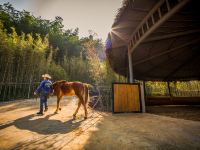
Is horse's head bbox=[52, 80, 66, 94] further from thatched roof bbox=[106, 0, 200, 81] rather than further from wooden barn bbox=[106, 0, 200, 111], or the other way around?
thatched roof bbox=[106, 0, 200, 81]

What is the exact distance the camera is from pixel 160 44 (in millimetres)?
8047

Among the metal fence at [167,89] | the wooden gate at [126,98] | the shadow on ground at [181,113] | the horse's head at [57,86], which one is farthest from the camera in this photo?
the metal fence at [167,89]

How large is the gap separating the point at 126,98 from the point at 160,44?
13.9 ft

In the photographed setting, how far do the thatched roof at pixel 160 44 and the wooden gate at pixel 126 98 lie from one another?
2.62m

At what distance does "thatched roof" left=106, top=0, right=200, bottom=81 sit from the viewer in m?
5.21

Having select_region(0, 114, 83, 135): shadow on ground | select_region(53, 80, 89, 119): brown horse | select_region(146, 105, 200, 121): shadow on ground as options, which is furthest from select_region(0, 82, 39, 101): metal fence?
select_region(146, 105, 200, 121): shadow on ground

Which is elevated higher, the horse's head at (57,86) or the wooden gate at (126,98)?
the horse's head at (57,86)

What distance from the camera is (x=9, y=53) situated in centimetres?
873

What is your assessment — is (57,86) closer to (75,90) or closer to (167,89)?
(75,90)

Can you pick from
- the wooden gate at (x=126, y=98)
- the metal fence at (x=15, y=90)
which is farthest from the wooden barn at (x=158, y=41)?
the metal fence at (x=15, y=90)

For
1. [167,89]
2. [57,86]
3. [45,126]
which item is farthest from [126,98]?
[167,89]

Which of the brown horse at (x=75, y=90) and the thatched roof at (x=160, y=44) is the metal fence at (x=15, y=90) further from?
the thatched roof at (x=160, y=44)

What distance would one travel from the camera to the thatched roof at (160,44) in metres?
5.21

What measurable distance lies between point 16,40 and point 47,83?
6865mm
